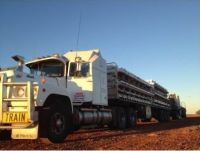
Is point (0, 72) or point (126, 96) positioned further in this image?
point (126, 96)

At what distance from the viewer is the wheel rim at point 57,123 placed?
8763mm

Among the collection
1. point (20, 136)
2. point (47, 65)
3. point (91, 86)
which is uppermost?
point (47, 65)

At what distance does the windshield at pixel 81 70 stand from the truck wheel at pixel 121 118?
3.62m

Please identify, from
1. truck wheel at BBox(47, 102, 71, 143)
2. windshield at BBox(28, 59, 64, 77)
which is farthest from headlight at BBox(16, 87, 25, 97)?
windshield at BBox(28, 59, 64, 77)

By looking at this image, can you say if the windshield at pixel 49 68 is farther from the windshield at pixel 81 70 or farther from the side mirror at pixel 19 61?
the side mirror at pixel 19 61

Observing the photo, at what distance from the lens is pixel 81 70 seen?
11.7 meters

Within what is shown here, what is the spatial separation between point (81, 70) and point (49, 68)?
126 centimetres

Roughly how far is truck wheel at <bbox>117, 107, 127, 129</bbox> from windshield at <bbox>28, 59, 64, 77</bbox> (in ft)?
14.9

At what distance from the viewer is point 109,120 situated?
13.3 metres

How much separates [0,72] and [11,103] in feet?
3.39

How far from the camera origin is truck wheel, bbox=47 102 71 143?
28.2ft

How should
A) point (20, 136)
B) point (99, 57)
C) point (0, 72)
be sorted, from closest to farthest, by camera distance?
point (20, 136)
point (0, 72)
point (99, 57)

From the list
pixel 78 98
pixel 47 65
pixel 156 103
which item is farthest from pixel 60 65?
pixel 156 103

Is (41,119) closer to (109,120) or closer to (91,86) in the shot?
(91,86)
